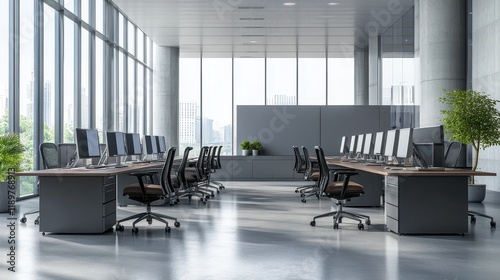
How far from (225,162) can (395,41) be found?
611 centimetres

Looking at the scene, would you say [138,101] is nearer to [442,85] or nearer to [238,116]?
[238,116]

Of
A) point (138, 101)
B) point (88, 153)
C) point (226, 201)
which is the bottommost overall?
point (226, 201)

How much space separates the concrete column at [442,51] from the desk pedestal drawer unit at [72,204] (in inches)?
301

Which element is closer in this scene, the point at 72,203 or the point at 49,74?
the point at 72,203

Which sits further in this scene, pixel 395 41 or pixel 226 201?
pixel 395 41

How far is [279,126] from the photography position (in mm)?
17984

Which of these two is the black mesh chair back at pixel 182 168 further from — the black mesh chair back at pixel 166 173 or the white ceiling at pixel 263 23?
the white ceiling at pixel 263 23

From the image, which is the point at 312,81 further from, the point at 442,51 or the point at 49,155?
the point at 49,155

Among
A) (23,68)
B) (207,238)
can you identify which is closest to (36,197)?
(23,68)

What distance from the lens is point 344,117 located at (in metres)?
18.0

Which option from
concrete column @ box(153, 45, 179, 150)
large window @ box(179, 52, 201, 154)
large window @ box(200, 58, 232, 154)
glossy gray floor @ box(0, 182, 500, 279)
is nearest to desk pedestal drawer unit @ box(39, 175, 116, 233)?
glossy gray floor @ box(0, 182, 500, 279)

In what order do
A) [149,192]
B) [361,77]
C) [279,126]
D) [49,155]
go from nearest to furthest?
[149,192], [49,155], [279,126], [361,77]

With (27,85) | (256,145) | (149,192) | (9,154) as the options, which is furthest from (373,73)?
(149,192)

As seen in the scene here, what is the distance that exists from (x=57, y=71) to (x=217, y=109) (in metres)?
8.60
